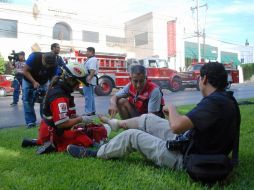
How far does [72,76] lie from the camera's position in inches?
169

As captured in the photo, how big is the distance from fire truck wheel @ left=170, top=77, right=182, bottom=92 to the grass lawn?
19.0 meters

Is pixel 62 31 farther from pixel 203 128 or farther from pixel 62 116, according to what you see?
pixel 203 128

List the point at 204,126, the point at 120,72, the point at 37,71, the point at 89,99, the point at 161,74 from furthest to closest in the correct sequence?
the point at 161,74
the point at 120,72
the point at 89,99
the point at 37,71
the point at 204,126

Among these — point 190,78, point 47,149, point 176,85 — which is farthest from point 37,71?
point 190,78

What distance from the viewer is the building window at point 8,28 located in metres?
36.2

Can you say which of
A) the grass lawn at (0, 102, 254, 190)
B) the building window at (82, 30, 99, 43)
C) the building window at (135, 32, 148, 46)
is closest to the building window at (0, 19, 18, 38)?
the building window at (82, 30, 99, 43)

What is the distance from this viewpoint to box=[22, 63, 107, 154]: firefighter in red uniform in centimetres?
424

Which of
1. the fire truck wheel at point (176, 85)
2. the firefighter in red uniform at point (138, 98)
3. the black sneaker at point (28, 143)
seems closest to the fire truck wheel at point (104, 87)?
the fire truck wheel at point (176, 85)

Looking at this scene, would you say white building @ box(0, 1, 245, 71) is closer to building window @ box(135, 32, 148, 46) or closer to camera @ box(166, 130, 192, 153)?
building window @ box(135, 32, 148, 46)

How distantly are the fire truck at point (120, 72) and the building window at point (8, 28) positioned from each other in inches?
729

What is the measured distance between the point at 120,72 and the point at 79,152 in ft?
56.1

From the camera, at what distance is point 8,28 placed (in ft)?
120

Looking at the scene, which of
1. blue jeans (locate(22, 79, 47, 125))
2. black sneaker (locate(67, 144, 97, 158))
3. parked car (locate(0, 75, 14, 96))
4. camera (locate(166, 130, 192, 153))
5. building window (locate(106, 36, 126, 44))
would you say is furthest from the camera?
building window (locate(106, 36, 126, 44))

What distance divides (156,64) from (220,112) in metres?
19.8
